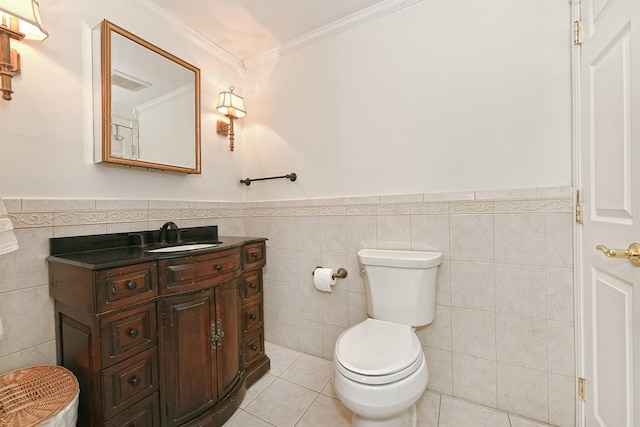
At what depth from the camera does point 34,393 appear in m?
0.97

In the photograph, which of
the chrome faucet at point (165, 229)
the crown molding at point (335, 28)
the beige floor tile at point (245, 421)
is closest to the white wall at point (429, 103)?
the crown molding at point (335, 28)

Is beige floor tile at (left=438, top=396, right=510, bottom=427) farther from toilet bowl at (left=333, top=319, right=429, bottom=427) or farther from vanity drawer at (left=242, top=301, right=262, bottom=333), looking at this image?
vanity drawer at (left=242, top=301, right=262, bottom=333)

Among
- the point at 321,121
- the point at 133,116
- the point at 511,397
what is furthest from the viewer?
the point at 321,121

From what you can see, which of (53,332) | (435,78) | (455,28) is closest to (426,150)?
(435,78)

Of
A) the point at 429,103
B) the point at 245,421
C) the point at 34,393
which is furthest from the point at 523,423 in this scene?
the point at 34,393

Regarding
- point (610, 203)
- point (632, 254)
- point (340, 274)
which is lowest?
point (340, 274)

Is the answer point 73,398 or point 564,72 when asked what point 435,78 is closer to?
point 564,72

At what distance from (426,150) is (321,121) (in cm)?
75

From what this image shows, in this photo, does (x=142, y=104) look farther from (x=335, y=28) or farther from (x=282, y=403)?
(x=282, y=403)

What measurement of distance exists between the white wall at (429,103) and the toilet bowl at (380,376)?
0.87 metres

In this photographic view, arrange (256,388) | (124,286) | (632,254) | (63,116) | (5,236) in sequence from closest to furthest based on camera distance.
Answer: (632,254) → (5,236) → (124,286) → (63,116) → (256,388)

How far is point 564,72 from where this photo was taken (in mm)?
1265

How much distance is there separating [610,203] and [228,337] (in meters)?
1.75

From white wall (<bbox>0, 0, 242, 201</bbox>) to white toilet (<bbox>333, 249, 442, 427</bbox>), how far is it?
144 cm
